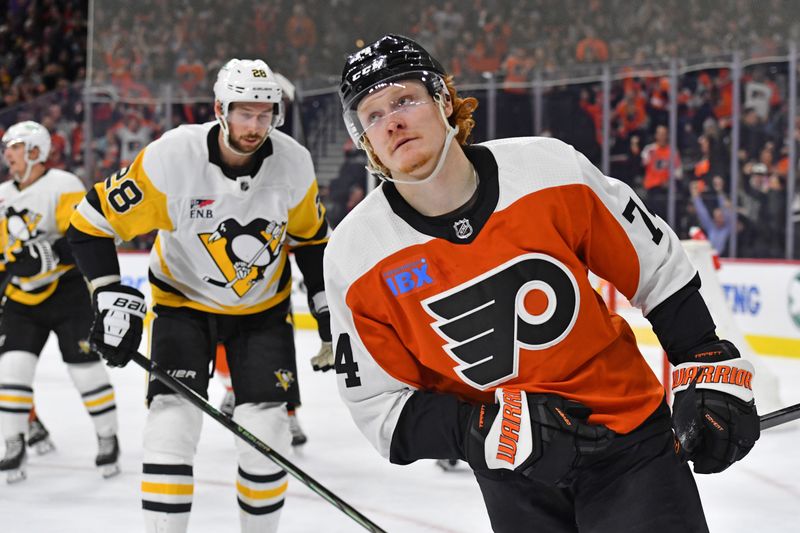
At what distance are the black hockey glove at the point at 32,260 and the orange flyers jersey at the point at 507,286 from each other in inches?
98.7

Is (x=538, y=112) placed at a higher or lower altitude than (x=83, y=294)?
higher

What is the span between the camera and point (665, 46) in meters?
8.32

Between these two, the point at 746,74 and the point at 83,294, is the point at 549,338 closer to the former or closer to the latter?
the point at 83,294

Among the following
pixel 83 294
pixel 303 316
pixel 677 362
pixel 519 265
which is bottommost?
pixel 303 316

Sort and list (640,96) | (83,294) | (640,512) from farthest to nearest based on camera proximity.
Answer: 1. (640,96)
2. (83,294)
3. (640,512)

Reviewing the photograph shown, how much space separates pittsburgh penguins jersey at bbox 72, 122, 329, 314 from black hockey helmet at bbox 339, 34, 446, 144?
3.29 ft

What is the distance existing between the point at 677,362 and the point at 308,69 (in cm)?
878

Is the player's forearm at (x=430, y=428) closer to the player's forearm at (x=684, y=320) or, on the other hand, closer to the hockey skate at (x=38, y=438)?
the player's forearm at (x=684, y=320)

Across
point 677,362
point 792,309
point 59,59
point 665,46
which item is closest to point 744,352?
point 792,309

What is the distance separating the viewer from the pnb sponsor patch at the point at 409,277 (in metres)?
1.50

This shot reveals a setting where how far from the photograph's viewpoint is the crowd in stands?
679cm

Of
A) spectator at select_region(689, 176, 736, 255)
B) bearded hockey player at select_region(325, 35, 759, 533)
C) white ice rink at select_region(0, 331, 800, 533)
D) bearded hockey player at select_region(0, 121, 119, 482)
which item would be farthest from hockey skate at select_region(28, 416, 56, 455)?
spectator at select_region(689, 176, 736, 255)

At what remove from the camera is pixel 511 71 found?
323 inches

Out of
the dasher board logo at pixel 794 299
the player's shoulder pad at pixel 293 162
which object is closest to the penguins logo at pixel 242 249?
the player's shoulder pad at pixel 293 162
